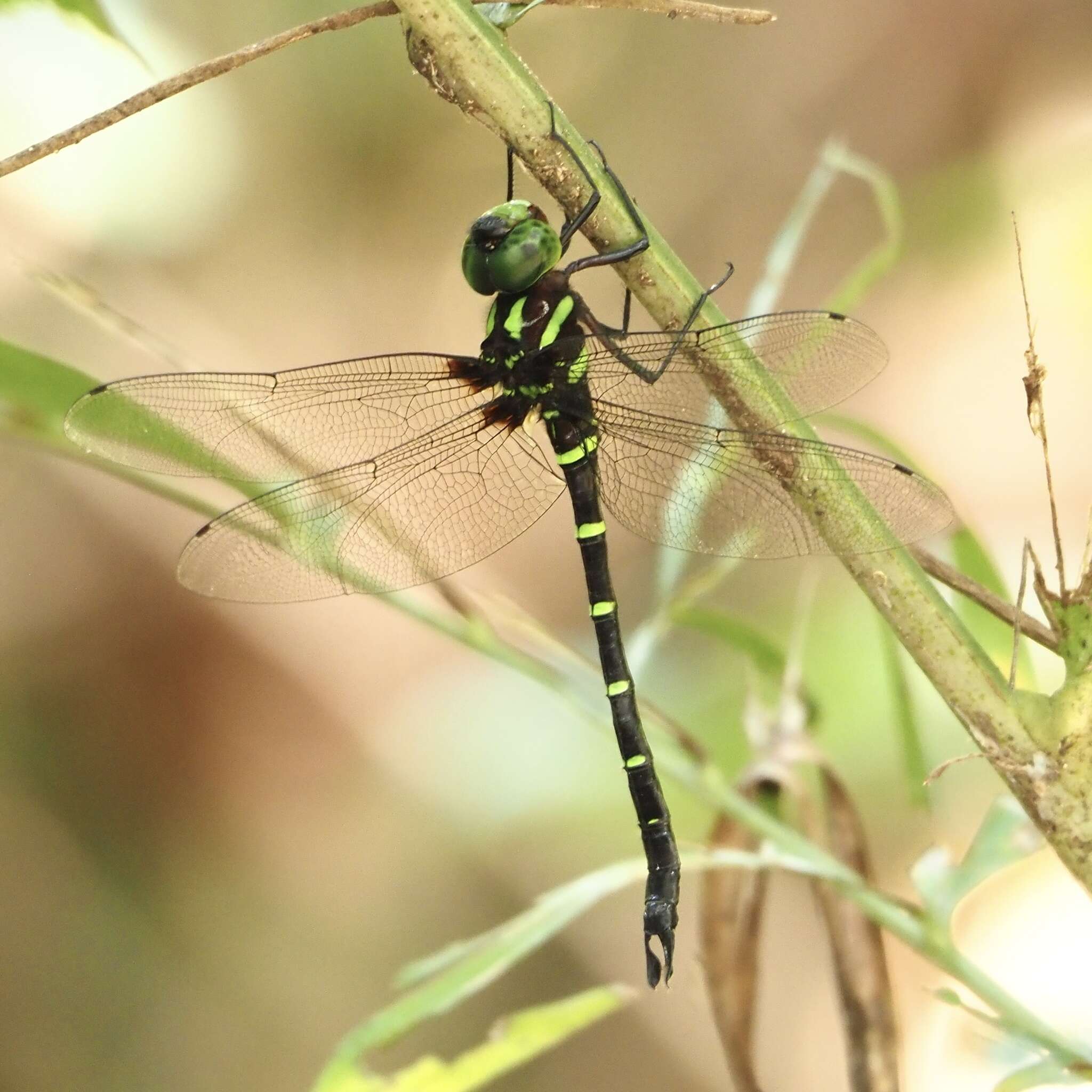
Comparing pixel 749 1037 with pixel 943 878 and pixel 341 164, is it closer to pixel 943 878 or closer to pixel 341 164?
pixel 943 878

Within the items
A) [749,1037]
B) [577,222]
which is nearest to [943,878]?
[749,1037]

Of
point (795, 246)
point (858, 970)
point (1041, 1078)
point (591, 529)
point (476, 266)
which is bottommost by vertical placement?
point (1041, 1078)

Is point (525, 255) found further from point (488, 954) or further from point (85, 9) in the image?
point (488, 954)

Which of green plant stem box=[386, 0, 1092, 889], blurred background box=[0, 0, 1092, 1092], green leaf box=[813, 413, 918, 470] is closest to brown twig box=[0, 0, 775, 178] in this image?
green plant stem box=[386, 0, 1092, 889]

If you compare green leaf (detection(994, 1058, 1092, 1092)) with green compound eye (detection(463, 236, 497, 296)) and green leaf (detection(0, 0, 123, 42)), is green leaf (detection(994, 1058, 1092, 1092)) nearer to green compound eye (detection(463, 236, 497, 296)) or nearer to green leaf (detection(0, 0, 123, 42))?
green compound eye (detection(463, 236, 497, 296))

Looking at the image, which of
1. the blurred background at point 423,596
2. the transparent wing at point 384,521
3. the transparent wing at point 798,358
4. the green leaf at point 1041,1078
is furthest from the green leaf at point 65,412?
the blurred background at point 423,596

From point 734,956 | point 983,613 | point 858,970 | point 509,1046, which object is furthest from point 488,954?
point 983,613

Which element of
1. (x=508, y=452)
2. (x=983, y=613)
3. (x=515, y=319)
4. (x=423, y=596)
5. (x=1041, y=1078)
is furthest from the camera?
(x=423, y=596)

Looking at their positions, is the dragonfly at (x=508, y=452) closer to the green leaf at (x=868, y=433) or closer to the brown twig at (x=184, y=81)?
the green leaf at (x=868, y=433)
